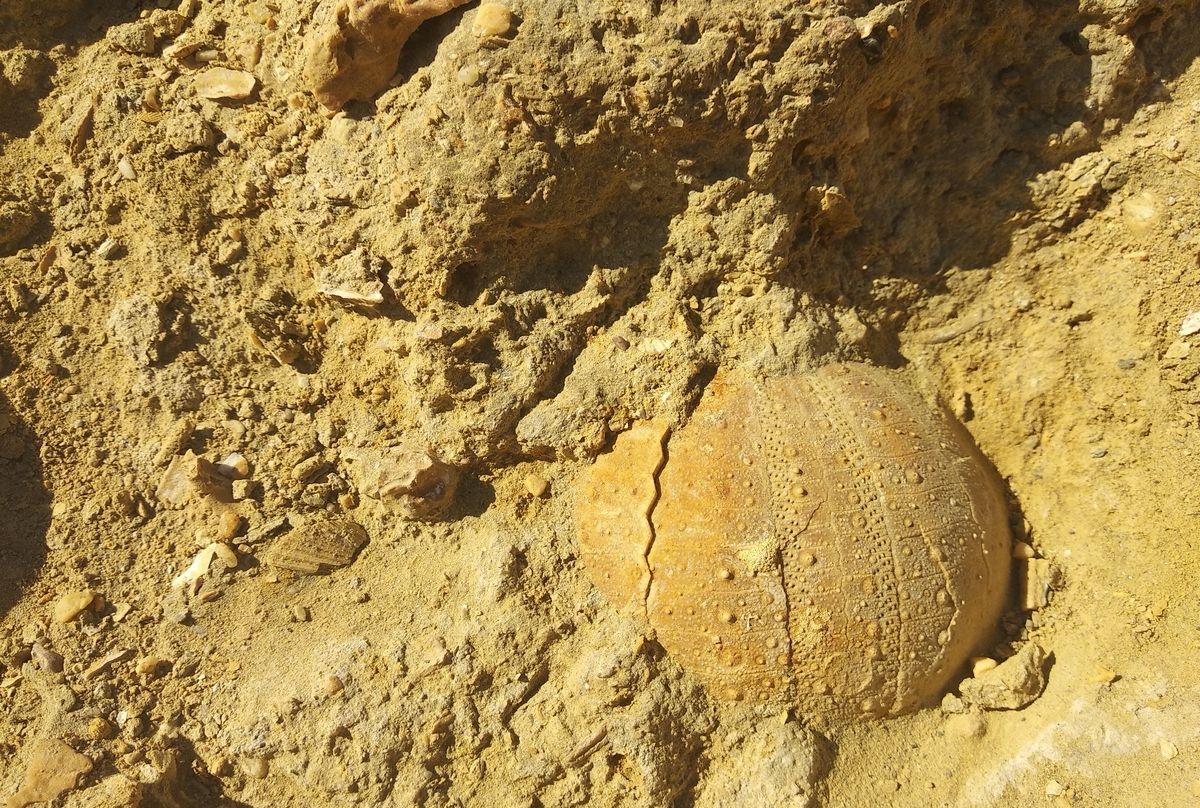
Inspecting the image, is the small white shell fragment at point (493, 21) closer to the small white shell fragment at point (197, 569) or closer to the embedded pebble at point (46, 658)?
the small white shell fragment at point (197, 569)

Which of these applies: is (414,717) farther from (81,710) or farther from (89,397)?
(89,397)

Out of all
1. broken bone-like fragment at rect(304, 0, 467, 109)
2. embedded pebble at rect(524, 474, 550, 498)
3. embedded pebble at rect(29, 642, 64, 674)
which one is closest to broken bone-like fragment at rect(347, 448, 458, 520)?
embedded pebble at rect(524, 474, 550, 498)

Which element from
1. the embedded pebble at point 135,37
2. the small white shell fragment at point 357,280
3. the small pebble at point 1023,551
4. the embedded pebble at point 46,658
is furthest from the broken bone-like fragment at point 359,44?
the small pebble at point 1023,551

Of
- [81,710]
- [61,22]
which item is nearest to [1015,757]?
[81,710]

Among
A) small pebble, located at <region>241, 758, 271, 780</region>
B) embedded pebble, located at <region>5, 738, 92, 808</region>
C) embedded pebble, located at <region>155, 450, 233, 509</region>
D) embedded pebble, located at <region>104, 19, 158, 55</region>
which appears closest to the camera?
embedded pebble, located at <region>5, 738, 92, 808</region>

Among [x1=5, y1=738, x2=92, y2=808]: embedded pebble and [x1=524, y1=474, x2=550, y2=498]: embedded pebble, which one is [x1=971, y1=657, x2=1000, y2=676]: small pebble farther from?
[x1=5, y1=738, x2=92, y2=808]: embedded pebble

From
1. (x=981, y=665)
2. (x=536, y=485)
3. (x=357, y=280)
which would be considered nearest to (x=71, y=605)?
(x=357, y=280)
